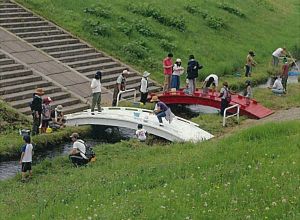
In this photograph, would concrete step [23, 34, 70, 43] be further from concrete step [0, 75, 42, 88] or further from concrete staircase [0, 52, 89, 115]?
concrete step [0, 75, 42, 88]

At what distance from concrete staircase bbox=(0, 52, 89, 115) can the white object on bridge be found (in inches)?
70.1

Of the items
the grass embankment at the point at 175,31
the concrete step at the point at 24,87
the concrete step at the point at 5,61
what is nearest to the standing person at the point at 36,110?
the concrete step at the point at 24,87

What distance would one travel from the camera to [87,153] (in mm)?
18031

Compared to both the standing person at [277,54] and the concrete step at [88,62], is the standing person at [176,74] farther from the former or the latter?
the standing person at [277,54]

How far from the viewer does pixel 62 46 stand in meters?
30.4

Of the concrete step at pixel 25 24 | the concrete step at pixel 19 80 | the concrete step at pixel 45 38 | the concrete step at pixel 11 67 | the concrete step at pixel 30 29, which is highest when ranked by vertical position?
the concrete step at pixel 25 24

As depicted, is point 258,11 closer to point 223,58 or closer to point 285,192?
point 223,58

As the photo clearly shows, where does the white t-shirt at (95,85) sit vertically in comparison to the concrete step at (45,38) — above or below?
above

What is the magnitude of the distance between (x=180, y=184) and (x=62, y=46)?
1941cm

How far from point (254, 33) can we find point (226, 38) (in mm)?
3772

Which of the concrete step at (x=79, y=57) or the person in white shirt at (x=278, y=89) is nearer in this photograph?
the person in white shirt at (x=278, y=89)

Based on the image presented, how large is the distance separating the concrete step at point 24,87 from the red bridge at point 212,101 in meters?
5.46

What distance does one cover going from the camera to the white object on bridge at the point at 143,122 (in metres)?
20.6

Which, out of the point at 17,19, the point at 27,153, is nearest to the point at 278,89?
the point at 17,19
